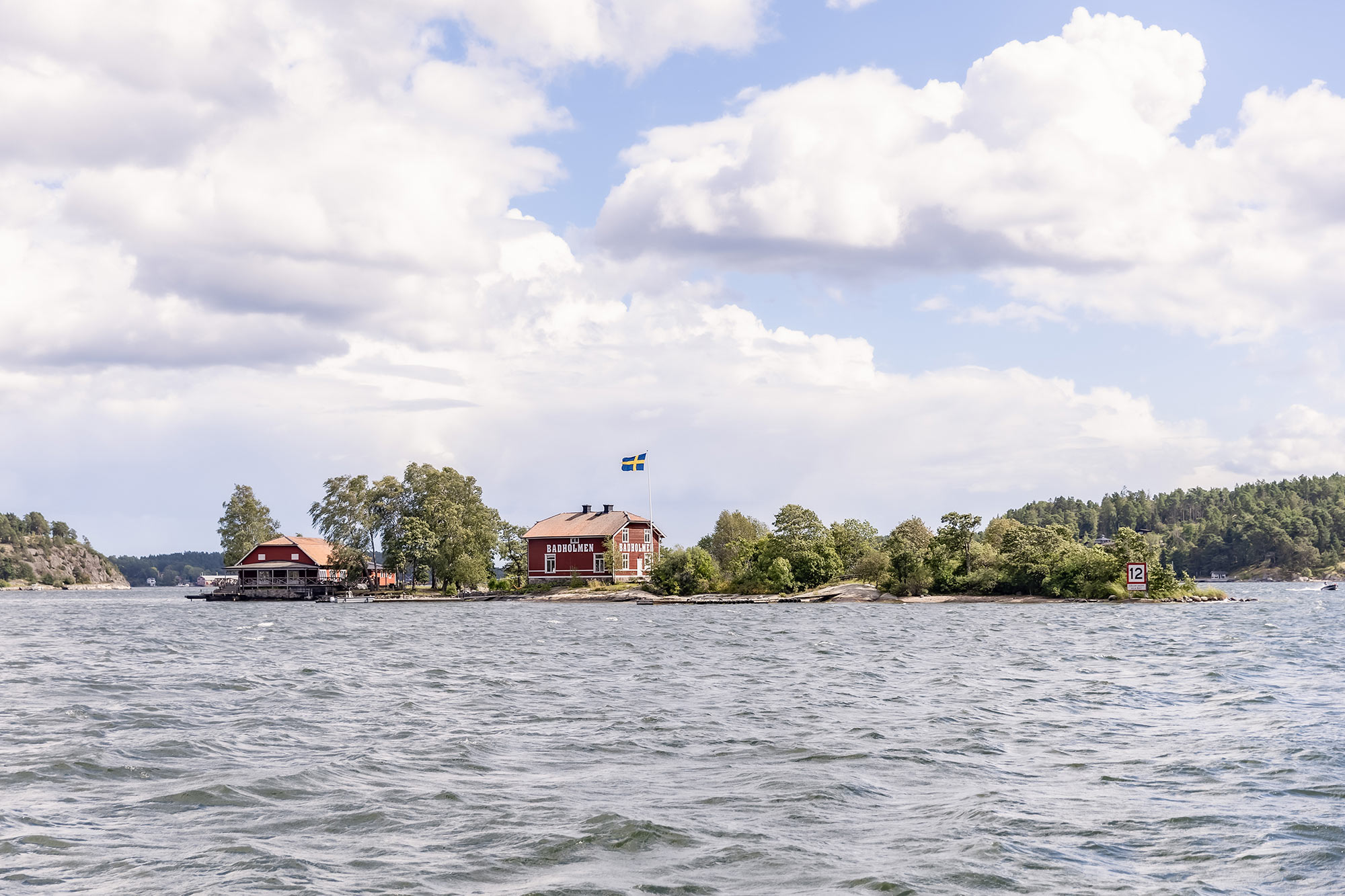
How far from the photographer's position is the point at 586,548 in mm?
115750

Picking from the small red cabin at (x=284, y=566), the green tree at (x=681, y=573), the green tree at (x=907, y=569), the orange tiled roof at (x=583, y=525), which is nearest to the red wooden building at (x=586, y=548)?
the orange tiled roof at (x=583, y=525)

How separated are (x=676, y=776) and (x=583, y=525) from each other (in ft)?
341

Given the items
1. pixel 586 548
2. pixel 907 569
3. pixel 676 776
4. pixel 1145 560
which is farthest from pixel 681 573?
pixel 676 776

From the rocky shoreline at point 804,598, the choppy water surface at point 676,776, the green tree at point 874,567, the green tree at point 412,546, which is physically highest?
the green tree at point 412,546

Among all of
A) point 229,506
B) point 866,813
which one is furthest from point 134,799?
point 229,506

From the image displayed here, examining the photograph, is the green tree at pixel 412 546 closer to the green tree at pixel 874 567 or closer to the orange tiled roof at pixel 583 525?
the orange tiled roof at pixel 583 525

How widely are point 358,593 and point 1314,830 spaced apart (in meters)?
121

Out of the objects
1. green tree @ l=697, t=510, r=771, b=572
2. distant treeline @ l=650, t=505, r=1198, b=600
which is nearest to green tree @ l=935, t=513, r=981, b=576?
distant treeline @ l=650, t=505, r=1198, b=600

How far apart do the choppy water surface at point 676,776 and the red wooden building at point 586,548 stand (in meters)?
82.0

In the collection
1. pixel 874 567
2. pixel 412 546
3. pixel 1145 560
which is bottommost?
pixel 874 567

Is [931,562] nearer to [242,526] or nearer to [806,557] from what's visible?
[806,557]

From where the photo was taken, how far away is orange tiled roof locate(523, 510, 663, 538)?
115438 mm

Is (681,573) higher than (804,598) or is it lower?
higher

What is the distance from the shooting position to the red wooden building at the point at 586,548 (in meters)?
115
